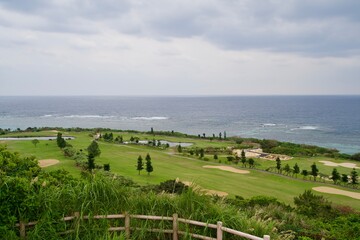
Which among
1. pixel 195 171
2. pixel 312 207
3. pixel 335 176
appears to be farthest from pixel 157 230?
pixel 335 176

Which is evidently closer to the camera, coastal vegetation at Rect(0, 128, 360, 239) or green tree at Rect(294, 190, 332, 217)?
coastal vegetation at Rect(0, 128, 360, 239)

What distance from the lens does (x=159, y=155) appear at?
42.3 meters

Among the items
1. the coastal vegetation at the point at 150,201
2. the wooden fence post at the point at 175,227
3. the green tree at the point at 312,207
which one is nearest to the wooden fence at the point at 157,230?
the wooden fence post at the point at 175,227

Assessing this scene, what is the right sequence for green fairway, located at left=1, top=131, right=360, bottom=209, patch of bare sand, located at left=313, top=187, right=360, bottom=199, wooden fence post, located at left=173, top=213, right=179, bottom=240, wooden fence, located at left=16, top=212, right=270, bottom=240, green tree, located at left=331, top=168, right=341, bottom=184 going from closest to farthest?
1. wooden fence, located at left=16, top=212, right=270, bottom=240
2. wooden fence post, located at left=173, top=213, right=179, bottom=240
3. green fairway, located at left=1, top=131, right=360, bottom=209
4. patch of bare sand, located at left=313, top=187, right=360, bottom=199
5. green tree, located at left=331, top=168, right=341, bottom=184

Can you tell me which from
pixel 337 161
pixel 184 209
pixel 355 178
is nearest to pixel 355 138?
pixel 337 161

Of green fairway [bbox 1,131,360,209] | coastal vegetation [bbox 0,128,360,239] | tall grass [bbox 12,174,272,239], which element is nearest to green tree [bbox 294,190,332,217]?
coastal vegetation [bbox 0,128,360,239]

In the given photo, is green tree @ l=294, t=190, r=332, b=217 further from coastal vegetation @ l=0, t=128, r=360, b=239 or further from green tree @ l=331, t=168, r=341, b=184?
green tree @ l=331, t=168, r=341, b=184

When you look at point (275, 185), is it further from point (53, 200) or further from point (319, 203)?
point (53, 200)

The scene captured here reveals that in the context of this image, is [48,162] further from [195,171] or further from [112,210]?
[112,210]

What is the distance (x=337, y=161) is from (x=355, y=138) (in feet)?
133

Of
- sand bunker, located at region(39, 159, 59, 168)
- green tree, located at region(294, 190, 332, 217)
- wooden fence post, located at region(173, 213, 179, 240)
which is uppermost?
wooden fence post, located at region(173, 213, 179, 240)

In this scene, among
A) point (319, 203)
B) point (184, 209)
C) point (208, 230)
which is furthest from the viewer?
point (319, 203)

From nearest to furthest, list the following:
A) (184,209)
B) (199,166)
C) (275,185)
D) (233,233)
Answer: (233,233), (184,209), (275,185), (199,166)

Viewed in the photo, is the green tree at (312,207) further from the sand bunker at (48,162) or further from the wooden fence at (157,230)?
the sand bunker at (48,162)
